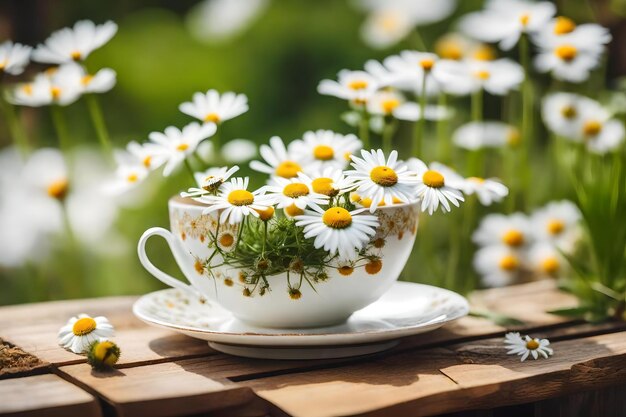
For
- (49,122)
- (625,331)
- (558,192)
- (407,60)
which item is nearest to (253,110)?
(49,122)

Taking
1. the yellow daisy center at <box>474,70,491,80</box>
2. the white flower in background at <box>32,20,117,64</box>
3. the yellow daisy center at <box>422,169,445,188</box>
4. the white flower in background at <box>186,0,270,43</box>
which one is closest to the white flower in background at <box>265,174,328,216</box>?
the yellow daisy center at <box>422,169,445,188</box>

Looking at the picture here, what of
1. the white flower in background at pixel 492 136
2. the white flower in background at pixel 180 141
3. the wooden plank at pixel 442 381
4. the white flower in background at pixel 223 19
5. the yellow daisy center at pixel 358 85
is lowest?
the wooden plank at pixel 442 381

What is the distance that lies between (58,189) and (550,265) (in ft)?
2.30

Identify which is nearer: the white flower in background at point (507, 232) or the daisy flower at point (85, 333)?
the daisy flower at point (85, 333)

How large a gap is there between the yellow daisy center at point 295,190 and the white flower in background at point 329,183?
0.03 ft

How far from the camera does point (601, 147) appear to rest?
1.29 m

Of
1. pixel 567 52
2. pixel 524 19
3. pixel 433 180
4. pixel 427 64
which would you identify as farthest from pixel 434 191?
pixel 567 52

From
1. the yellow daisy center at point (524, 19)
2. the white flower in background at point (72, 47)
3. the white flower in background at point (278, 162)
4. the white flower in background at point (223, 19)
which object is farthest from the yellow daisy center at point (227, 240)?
the white flower in background at point (223, 19)

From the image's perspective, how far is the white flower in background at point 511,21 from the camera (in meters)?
1.04

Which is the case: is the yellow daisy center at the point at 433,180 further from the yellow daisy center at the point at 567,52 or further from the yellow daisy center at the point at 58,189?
the yellow daisy center at the point at 58,189

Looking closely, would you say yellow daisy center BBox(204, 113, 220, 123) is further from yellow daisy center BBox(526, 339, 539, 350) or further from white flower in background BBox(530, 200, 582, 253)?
white flower in background BBox(530, 200, 582, 253)

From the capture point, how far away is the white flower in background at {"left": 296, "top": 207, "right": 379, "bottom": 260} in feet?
2.39

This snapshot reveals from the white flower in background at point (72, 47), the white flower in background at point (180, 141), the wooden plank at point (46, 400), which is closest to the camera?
the wooden plank at point (46, 400)

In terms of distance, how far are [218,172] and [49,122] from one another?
5.42ft
